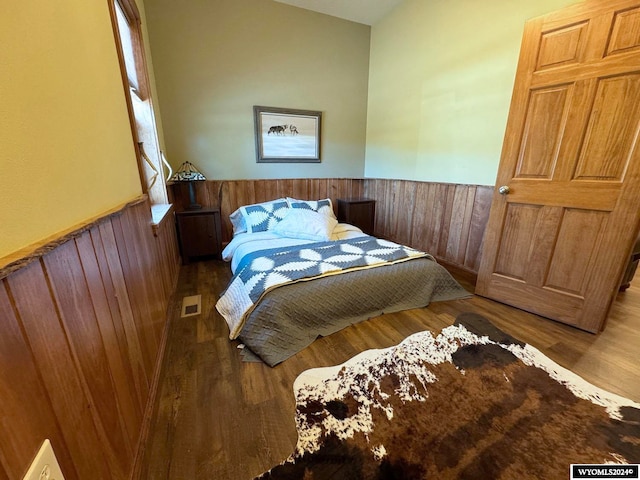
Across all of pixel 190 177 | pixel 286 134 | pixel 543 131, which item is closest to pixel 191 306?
pixel 190 177

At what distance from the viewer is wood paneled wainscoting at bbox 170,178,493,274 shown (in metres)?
2.66

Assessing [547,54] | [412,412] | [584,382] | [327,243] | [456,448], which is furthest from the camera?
[327,243]

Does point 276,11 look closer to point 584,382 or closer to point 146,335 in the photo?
point 146,335

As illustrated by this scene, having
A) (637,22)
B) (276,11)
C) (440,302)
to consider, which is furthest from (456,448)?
(276,11)

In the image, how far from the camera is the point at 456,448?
1090mm

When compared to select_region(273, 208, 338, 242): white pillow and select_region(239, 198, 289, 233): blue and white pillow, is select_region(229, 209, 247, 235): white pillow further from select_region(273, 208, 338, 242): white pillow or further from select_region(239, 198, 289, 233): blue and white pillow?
select_region(273, 208, 338, 242): white pillow

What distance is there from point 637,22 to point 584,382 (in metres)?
2.04

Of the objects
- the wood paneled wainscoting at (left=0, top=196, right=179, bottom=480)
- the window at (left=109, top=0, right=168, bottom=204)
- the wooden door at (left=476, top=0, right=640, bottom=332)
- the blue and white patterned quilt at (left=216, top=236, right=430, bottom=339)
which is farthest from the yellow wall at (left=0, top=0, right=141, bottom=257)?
the wooden door at (left=476, top=0, right=640, bottom=332)

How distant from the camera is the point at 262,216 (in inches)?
116

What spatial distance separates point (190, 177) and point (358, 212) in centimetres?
219

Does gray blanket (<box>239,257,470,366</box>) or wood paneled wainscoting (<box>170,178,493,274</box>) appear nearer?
gray blanket (<box>239,257,470,366</box>)

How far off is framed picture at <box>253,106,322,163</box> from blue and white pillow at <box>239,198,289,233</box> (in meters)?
0.76

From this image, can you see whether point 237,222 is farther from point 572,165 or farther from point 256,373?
point 572,165

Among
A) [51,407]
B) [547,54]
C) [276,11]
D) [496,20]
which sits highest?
[276,11]
